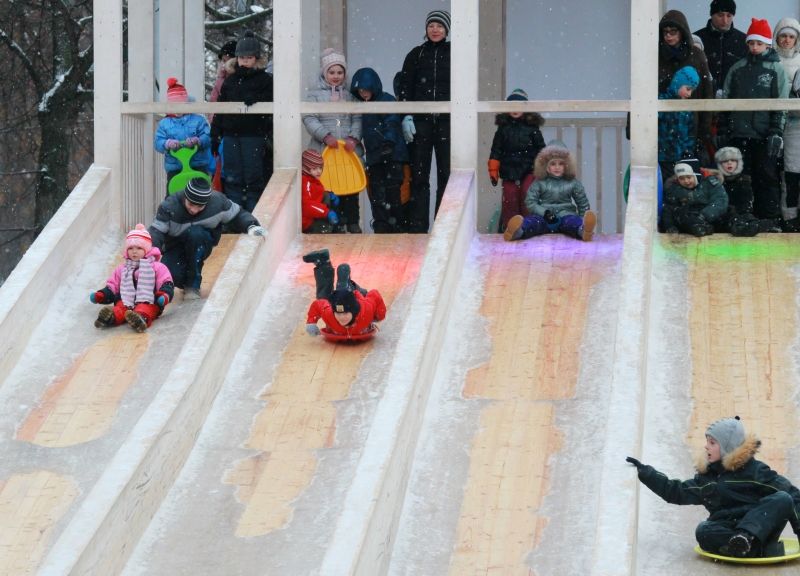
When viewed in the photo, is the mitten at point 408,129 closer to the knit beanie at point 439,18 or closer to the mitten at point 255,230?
the knit beanie at point 439,18

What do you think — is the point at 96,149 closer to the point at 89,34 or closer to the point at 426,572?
the point at 426,572

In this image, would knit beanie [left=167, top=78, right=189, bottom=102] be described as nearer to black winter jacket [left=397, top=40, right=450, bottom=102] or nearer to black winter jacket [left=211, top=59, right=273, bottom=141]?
black winter jacket [left=211, top=59, right=273, bottom=141]

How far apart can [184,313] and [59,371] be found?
1.13 meters

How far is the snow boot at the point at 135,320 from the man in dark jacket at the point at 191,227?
21.4 inches

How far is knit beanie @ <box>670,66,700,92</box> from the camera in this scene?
1361 cm

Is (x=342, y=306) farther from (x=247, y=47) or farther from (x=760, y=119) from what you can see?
(x=760, y=119)

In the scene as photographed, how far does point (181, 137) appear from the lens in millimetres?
14062

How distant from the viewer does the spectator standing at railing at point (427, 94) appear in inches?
574

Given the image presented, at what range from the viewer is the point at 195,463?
10.4 metres

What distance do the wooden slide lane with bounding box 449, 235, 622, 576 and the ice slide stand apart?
2cm

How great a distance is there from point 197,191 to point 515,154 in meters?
3.24

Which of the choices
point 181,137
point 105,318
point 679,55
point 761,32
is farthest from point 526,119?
point 105,318

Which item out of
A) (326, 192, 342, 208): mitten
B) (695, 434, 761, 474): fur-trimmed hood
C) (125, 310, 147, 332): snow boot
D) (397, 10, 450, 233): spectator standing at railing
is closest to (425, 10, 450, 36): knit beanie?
(397, 10, 450, 233): spectator standing at railing

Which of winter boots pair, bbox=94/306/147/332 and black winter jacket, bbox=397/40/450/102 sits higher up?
black winter jacket, bbox=397/40/450/102
